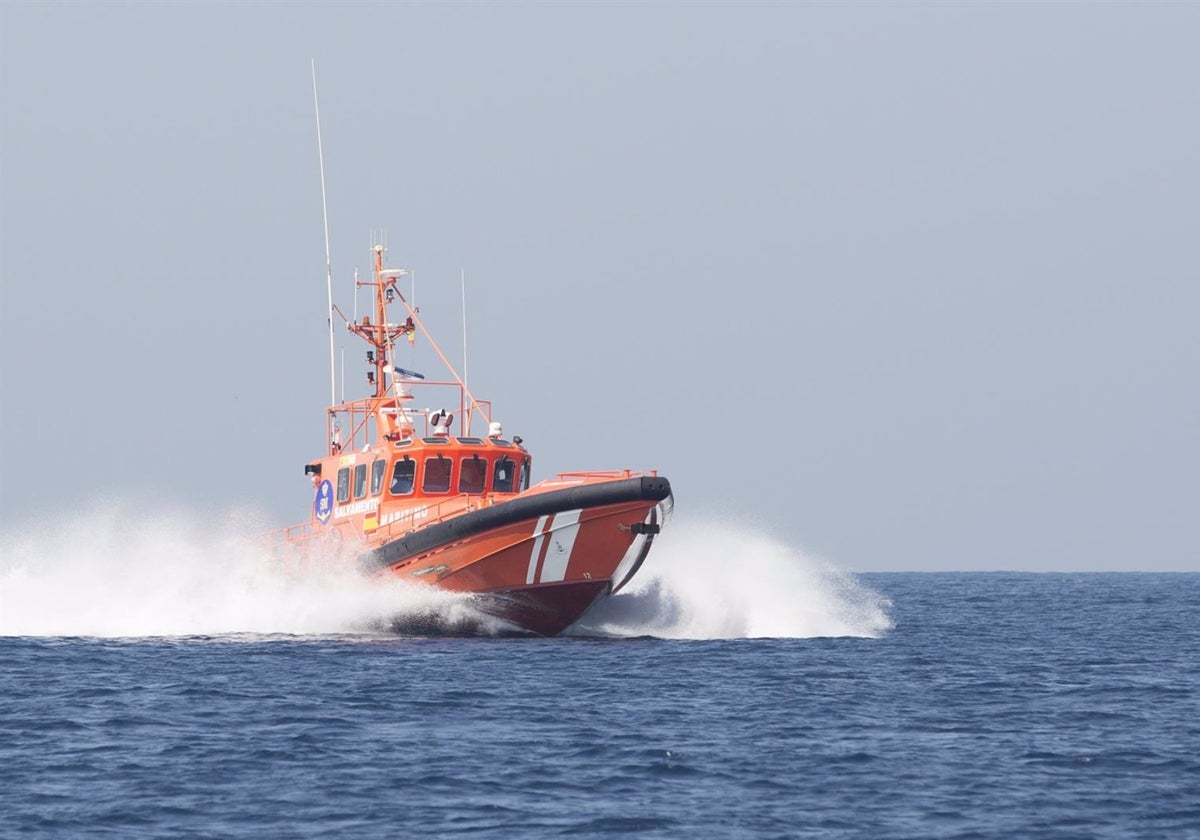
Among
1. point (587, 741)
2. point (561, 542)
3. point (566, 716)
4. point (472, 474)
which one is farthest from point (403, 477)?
point (587, 741)

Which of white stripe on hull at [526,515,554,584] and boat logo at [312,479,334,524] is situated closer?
white stripe on hull at [526,515,554,584]


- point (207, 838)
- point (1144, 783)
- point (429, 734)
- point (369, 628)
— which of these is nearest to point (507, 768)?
point (429, 734)

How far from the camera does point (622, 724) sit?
2028 centimetres

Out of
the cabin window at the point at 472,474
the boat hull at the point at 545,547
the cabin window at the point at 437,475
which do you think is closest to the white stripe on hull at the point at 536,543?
the boat hull at the point at 545,547

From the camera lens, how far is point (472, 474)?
31.5 meters

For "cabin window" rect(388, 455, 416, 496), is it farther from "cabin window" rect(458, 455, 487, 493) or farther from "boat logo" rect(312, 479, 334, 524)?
"boat logo" rect(312, 479, 334, 524)

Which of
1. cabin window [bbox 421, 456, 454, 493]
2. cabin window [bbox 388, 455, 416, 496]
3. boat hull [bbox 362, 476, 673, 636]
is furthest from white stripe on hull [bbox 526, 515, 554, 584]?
cabin window [bbox 388, 455, 416, 496]

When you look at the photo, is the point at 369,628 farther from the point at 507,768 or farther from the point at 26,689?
the point at 507,768

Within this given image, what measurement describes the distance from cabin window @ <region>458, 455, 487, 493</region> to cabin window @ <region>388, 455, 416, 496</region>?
2.92 ft

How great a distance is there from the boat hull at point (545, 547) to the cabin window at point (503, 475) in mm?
2687

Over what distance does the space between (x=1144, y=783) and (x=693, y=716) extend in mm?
5915

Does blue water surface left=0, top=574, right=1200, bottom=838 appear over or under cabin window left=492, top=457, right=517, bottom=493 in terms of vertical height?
under

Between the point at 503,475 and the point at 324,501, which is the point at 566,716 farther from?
the point at 324,501

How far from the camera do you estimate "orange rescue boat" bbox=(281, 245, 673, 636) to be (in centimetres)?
2833
